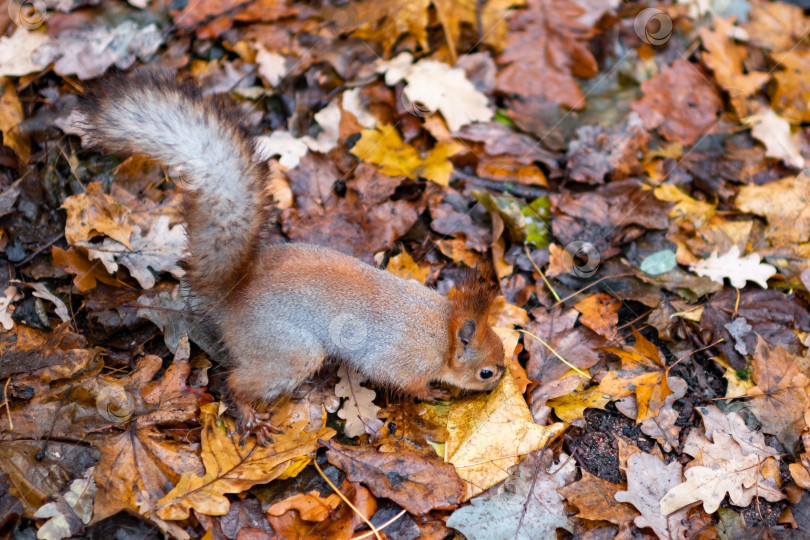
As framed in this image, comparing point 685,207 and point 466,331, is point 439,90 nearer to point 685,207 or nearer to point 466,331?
point 685,207

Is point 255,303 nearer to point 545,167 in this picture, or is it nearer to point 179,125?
point 179,125

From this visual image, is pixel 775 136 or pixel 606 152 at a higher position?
pixel 606 152

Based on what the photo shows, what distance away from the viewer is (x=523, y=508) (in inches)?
121

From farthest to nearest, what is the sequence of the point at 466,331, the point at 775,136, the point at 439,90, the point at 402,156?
the point at 775,136 < the point at 439,90 < the point at 402,156 < the point at 466,331

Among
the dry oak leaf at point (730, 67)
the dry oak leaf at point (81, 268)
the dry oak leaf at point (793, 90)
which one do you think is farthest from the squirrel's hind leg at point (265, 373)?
the dry oak leaf at point (793, 90)

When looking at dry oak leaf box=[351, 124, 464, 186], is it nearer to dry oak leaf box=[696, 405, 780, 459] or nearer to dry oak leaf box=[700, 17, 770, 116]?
dry oak leaf box=[696, 405, 780, 459]

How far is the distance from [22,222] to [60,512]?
2.02 meters

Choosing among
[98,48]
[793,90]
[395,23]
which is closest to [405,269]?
[395,23]

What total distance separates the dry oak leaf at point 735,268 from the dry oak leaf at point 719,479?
114 cm

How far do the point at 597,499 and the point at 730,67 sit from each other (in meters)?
4.16

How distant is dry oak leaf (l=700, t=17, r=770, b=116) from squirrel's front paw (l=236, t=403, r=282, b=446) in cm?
452

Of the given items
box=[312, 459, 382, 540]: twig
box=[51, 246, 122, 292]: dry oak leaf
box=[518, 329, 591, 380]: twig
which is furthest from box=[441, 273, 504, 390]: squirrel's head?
box=[51, 246, 122, 292]: dry oak leaf

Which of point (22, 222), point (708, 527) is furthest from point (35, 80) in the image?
point (708, 527)

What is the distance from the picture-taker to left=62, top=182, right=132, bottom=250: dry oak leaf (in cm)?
383
